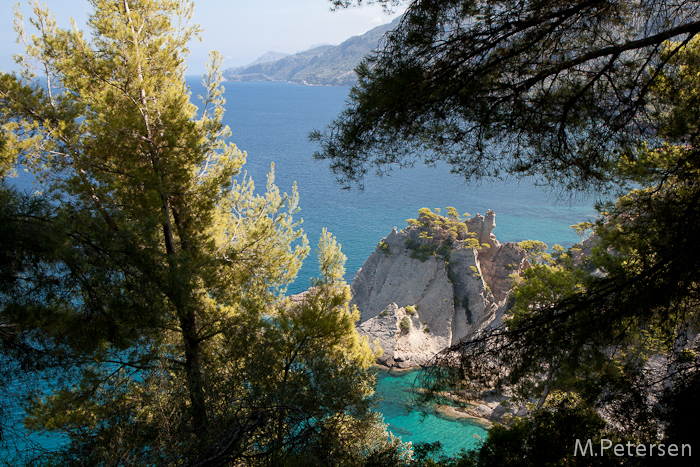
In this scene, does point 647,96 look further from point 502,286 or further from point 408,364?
point 502,286

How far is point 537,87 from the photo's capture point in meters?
4.11

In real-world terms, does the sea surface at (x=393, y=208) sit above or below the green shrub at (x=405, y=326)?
above

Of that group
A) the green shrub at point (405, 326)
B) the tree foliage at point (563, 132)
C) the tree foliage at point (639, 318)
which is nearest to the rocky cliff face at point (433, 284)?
the green shrub at point (405, 326)

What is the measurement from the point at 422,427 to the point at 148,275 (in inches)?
656

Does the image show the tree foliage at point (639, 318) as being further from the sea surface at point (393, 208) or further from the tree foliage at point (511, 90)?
the sea surface at point (393, 208)

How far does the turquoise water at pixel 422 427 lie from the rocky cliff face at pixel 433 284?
3.31m

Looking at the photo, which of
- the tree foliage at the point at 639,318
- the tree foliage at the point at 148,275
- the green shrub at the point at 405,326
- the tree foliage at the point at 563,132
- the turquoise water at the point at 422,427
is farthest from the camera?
the green shrub at the point at 405,326

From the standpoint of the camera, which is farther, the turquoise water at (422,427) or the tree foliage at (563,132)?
the turquoise water at (422,427)

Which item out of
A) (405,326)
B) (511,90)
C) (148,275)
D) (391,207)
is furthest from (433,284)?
(511,90)

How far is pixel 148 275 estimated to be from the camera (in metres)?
4.85

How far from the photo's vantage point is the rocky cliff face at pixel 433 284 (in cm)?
2472

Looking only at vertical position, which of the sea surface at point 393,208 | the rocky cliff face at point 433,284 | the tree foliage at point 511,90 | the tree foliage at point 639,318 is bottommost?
the tree foliage at point 639,318

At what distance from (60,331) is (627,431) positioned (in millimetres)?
5687

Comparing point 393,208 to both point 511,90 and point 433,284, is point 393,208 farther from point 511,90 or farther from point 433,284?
point 511,90
